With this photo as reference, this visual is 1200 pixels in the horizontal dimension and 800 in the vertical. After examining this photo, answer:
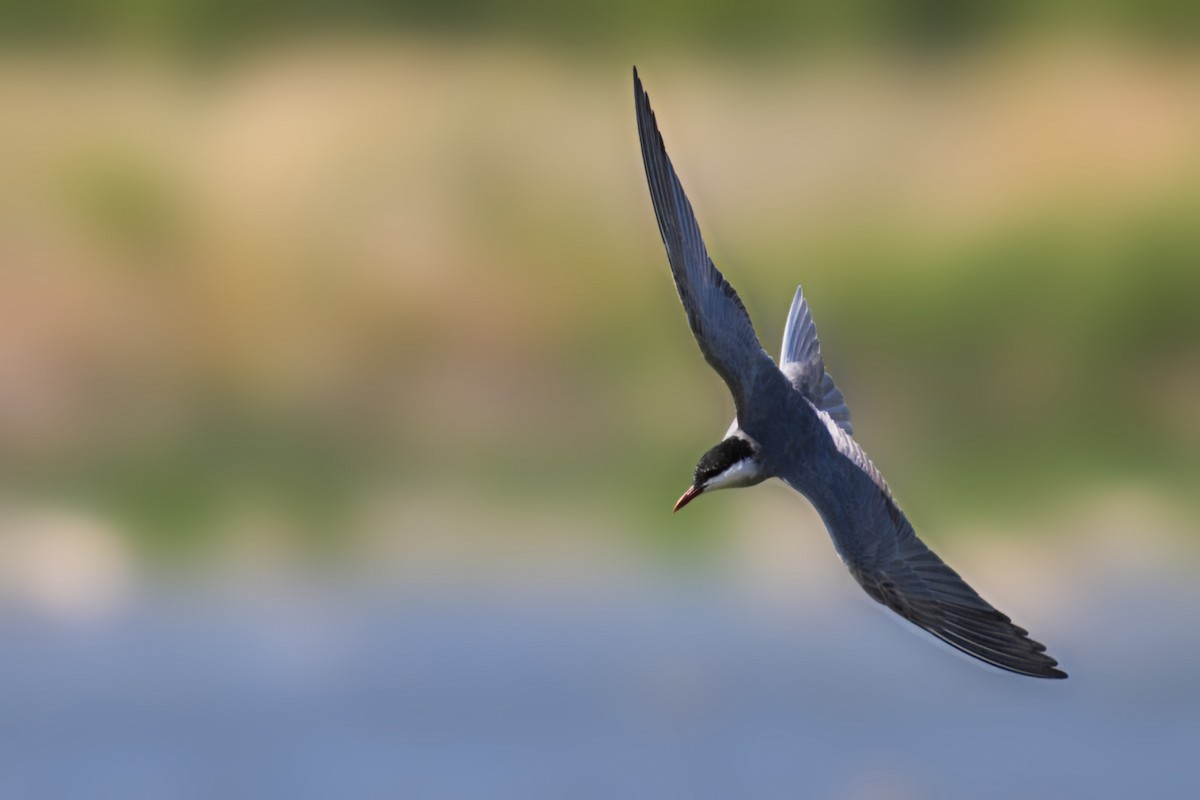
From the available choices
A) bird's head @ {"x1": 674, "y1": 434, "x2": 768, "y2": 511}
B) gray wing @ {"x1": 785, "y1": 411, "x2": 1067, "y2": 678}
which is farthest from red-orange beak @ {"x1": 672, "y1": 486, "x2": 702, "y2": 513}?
gray wing @ {"x1": 785, "y1": 411, "x2": 1067, "y2": 678}

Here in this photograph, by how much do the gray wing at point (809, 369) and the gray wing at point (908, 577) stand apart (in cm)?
17

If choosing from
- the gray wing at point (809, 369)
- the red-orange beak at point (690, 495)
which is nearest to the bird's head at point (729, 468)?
the red-orange beak at point (690, 495)

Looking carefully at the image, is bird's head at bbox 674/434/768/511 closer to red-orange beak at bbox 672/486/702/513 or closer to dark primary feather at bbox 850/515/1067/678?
red-orange beak at bbox 672/486/702/513

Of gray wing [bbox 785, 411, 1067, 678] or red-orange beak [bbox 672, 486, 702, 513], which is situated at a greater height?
red-orange beak [bbox 672, 486, 702, 513]

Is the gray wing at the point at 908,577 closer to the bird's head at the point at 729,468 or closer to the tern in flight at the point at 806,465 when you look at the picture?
the tern in flight at the point at 806,465

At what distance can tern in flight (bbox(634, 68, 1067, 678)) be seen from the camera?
168cm

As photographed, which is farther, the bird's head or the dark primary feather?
the bird's head

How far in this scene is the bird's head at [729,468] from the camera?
73.1 inches

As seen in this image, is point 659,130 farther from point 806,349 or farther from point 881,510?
point 881,510

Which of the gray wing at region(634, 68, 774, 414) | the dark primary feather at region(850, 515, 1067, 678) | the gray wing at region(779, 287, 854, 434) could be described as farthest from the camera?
the gray wing at region(779, 287, 854, 434)

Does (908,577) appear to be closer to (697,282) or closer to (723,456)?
(723,456)

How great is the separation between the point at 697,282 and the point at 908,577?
430 mm

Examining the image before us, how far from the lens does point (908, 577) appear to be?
1.72m

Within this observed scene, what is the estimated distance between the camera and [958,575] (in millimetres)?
1683
